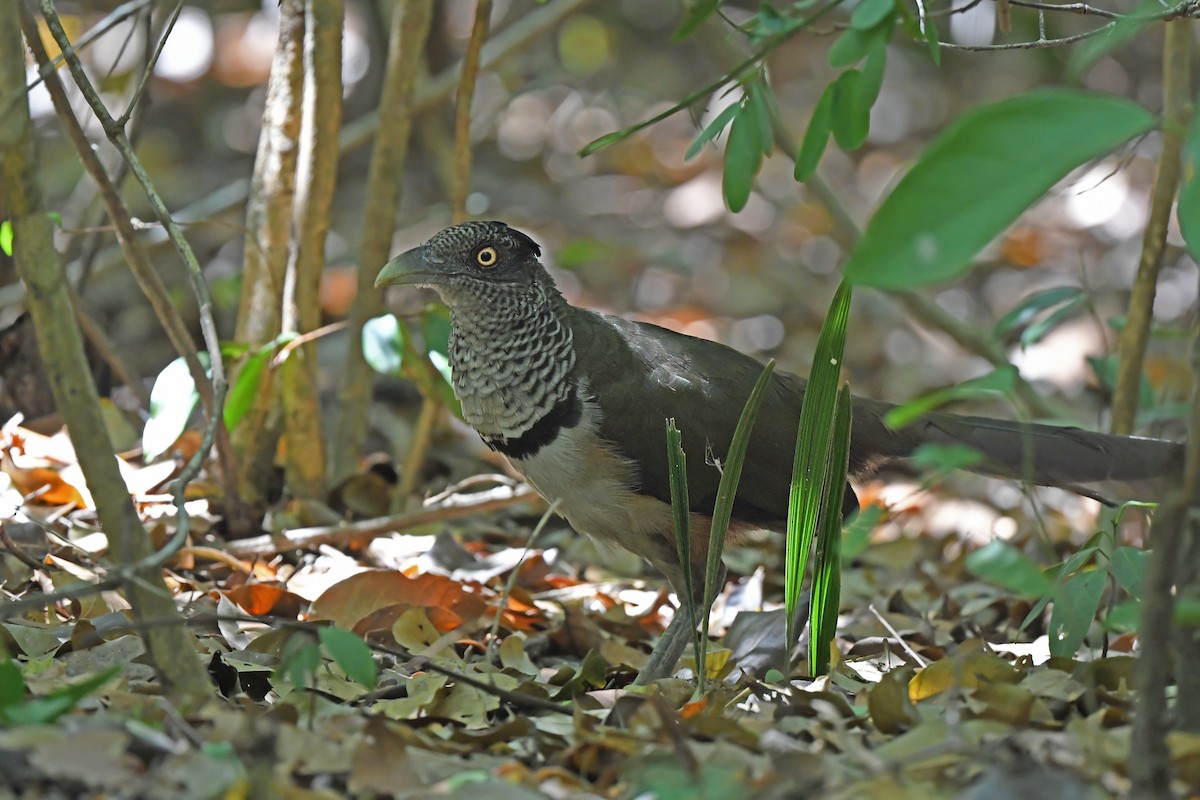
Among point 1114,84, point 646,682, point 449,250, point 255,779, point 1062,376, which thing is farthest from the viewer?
point 1114,84

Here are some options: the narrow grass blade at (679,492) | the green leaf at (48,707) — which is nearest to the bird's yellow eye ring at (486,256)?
the narrow grass blade at (679,492)

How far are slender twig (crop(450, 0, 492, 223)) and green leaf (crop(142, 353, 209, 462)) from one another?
1221mm

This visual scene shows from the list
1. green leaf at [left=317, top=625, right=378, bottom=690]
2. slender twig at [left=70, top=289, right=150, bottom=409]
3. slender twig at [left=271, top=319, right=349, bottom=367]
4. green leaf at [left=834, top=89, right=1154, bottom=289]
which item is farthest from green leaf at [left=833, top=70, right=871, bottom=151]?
slender twig at [left=70, top=289, right=150, bottom=409]

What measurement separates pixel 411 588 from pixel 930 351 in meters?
5.00

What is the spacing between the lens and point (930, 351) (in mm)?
8086

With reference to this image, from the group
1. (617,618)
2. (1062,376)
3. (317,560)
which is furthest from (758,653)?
(1062,376)

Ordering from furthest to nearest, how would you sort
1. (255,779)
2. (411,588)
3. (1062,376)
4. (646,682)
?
(1062,376) → (411,588) → (646,682) → (255,779)

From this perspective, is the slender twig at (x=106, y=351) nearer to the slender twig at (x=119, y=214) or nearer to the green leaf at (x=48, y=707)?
the slender twig at (x=119, y=214)

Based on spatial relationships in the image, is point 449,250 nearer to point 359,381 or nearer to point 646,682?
point 359,381

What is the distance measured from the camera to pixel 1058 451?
3.93 m

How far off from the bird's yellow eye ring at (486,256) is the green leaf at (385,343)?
1.22ft

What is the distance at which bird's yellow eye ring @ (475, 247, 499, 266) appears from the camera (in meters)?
4.32

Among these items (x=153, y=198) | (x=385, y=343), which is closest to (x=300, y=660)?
(x=153, y=198)

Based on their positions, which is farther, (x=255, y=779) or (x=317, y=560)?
(x=317, y=560)
